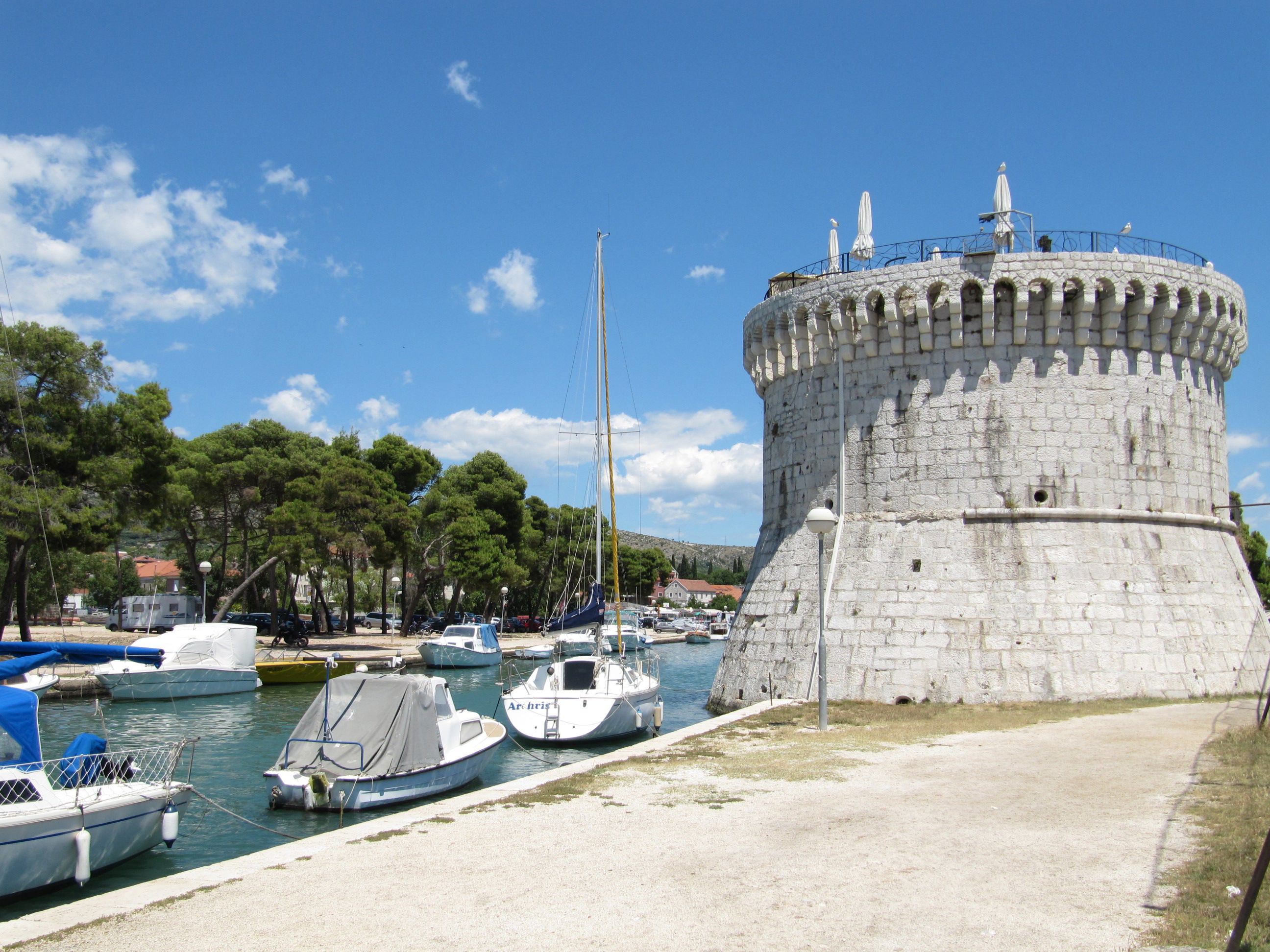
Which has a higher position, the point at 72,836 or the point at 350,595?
the point at 350,595

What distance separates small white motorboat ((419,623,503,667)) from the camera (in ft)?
112

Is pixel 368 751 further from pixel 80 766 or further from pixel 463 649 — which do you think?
pixel 463 649

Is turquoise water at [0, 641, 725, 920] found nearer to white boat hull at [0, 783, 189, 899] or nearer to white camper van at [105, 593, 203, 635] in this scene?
white boat hull at [0, 783, 189, 899]

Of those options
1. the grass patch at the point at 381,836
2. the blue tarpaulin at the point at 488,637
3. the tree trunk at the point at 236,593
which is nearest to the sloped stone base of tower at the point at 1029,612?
the grass patch at the point at 381,836

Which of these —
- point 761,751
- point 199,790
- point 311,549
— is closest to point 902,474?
point 761,751

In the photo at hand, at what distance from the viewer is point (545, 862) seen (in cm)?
639

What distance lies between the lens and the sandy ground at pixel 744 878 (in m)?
4.96

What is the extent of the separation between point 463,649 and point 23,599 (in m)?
14.8

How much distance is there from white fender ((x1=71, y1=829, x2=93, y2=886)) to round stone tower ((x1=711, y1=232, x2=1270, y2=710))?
38.4 ft

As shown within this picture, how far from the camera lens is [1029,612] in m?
15.8

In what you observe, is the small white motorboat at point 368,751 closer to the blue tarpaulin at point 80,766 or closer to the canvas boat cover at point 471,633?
the blue tarpaulin at point 80,766

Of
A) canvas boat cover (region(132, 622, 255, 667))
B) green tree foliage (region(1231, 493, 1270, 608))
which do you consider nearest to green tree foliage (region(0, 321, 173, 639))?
canvas boat cover (region(132, 622, 255, 667))

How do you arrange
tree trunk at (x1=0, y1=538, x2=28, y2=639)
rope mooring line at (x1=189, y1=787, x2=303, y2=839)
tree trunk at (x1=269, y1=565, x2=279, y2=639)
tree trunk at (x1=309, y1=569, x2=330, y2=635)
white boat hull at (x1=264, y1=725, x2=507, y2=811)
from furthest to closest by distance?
tree trunk at (x1=309, y1=569, x2=330, y2=635) → tree trunk at (x1=269, y1=565, x2=279, y2=639) → tree trunk at (x1=0, y1=538, x2=28, y2=639) → white boat hull at (x1=264, y1=725, x2=507, y2=811) → rope mooring line at (x1=189, y1=787, x2=303, y2=839)

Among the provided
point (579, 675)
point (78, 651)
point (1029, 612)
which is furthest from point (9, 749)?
point (1029, 612)
